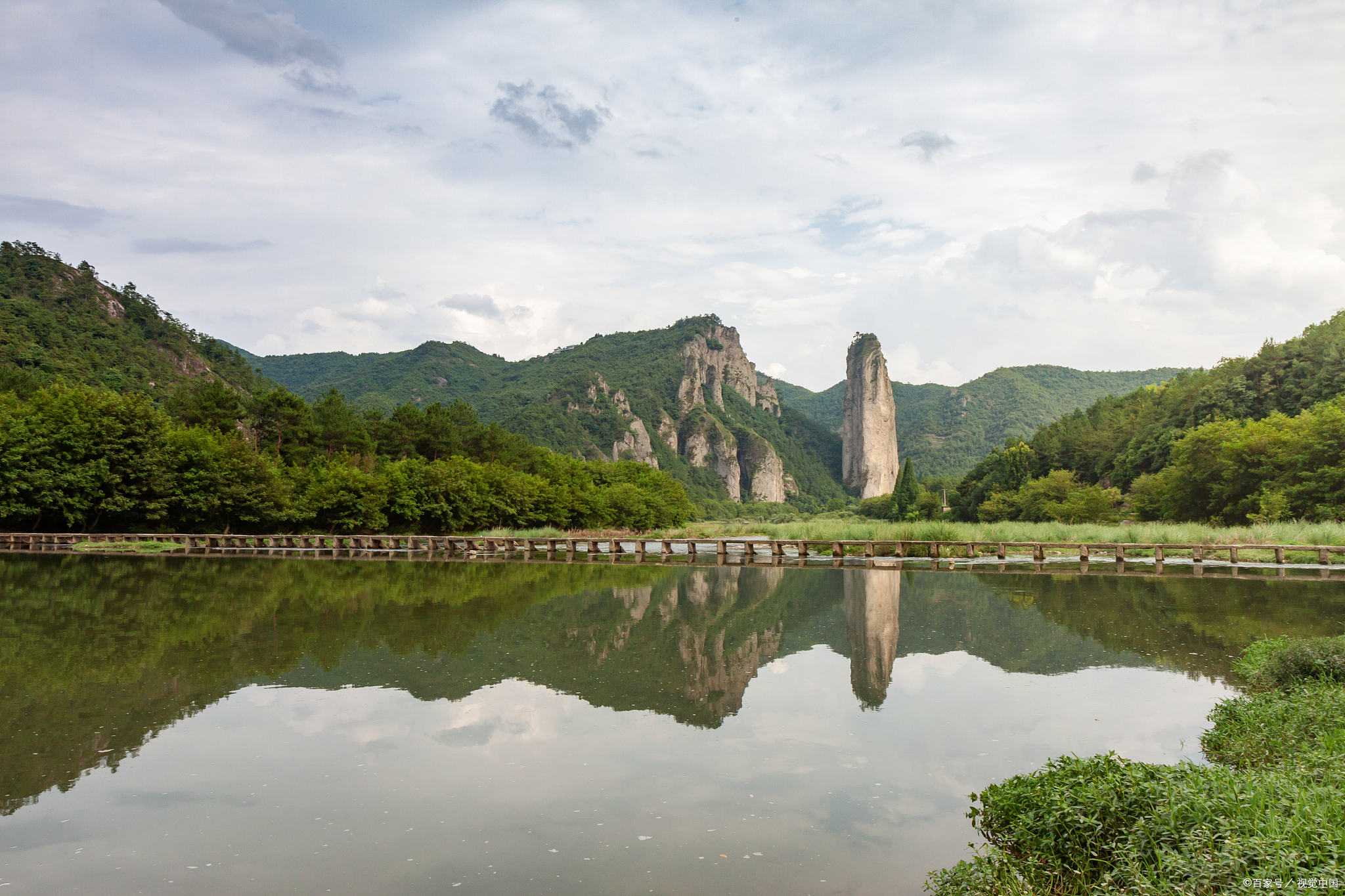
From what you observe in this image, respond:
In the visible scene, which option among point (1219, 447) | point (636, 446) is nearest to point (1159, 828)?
point (1219, 447)

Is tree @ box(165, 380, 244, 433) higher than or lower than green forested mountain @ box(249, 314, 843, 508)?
lower

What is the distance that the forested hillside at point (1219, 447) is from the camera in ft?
125

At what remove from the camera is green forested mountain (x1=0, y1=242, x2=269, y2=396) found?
63.4m

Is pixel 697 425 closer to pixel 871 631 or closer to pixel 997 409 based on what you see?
pixel 997 409

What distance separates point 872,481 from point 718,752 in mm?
170670

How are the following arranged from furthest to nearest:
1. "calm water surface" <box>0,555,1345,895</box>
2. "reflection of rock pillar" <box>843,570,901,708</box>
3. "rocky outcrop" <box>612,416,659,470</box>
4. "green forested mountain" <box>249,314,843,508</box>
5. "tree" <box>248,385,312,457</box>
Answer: "green forested mountain" <box>249,314,843,508</box> < "rocky outcrop" <box>612,416,659,470</box> < "tree" <box>248,385,312,457</box> < "reflection of rock pillar" <box>843,570,901,708</box> < "calm water surface" <box>0,555,1345,895</box>

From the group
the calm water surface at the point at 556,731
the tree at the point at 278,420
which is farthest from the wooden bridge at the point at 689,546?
the tree at the point at 278,420

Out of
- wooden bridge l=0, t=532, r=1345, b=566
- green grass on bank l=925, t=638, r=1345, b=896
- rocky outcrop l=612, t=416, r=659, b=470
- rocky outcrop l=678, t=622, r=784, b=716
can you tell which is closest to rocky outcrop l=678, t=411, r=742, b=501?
rocky outcrop l=612, t=416, r=659, b=470

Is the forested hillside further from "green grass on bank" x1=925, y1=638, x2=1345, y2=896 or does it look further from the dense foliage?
the dense foliage

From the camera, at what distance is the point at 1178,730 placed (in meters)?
9.18

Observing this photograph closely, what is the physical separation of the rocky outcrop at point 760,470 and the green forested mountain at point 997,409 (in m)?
33.9

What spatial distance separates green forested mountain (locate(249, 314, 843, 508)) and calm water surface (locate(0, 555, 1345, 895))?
361 feet

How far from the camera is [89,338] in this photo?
72.2 m

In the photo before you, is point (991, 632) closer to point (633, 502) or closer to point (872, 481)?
point (633, 502)
